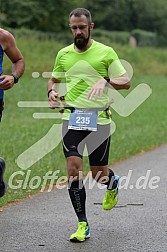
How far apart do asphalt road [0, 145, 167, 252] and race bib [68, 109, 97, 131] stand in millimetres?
1005

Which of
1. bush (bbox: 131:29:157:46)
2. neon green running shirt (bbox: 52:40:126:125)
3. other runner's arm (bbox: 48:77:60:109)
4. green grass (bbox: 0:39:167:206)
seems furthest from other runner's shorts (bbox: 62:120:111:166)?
bush (bbox: 131:29:157:46)

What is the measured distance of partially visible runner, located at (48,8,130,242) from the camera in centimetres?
668

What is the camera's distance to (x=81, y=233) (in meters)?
6.56

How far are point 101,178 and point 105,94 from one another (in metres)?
0.89

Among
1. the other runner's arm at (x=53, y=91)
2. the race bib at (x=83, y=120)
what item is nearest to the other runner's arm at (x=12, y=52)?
the other runner's arm at (x=53, y=91)

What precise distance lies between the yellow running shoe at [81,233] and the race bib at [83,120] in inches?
34.6

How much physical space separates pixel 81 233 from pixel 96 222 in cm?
91

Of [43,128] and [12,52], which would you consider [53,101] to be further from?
[43,128]

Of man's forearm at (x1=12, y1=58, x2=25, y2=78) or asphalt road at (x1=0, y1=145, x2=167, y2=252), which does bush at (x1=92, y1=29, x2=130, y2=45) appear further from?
man's forearm at (x1=12, y1=58, x2=25, y2=78)

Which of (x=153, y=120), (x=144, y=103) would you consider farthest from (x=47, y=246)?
(x=144, y=103)

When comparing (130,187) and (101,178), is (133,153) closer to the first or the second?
(130,187)

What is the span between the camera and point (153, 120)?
2036cm

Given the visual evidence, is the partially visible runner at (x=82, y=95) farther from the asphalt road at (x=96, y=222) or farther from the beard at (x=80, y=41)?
the asphalt road at (x=96, y=222)

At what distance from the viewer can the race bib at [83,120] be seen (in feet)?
22.1
